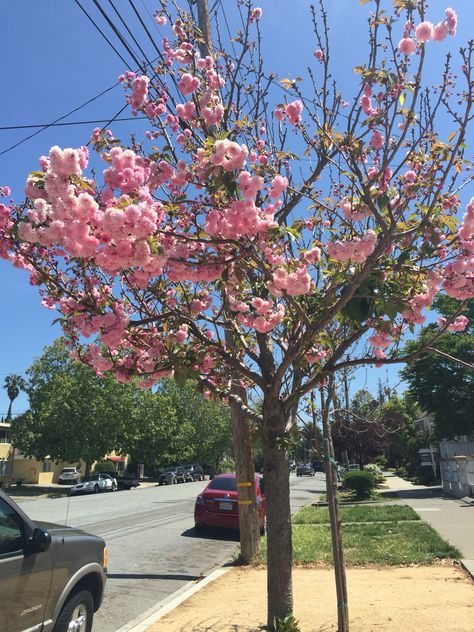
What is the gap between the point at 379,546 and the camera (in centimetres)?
985

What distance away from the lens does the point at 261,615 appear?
576cm

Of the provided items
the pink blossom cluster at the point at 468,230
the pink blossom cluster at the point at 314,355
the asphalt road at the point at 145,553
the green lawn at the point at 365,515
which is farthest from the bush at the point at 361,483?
the pink blossom cluster at the point at 468,230

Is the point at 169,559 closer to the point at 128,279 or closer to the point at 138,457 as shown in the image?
the point at 128,279

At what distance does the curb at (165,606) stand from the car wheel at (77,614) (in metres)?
0.83

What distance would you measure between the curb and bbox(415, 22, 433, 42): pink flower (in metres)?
5.80

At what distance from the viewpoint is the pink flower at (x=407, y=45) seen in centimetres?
410

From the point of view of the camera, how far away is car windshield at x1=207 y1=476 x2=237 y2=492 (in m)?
13.7

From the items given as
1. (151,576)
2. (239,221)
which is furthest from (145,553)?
(239,221)

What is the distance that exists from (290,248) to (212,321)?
1171 mm

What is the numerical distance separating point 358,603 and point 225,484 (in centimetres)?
814

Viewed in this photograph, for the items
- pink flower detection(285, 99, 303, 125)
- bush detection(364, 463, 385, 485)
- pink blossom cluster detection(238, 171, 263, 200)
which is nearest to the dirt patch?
pink blossom cluster detection(238, 171, 263, 200)

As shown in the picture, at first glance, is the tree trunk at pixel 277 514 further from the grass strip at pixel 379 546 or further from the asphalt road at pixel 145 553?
the grass strip at pixel 379 546

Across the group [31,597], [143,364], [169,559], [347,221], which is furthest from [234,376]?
[169,559]

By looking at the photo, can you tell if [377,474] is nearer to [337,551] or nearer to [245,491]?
[245,491]
